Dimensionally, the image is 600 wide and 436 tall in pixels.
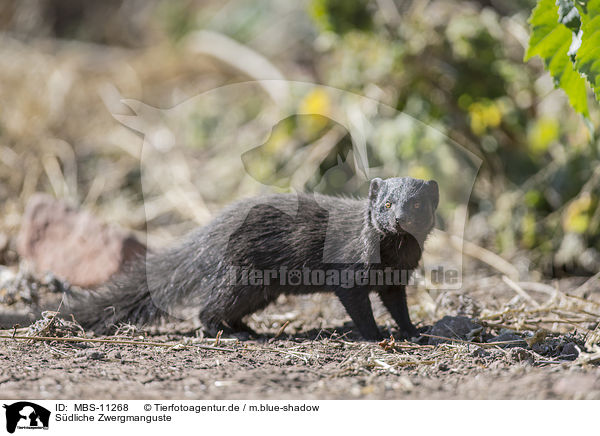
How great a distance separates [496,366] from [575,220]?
310 cm

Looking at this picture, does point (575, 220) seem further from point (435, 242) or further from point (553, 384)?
point (553, 384)

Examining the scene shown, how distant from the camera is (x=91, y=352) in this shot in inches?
147

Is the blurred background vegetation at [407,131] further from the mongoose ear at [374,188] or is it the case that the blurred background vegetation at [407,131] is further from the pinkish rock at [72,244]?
the mongoose ear at [374,188]

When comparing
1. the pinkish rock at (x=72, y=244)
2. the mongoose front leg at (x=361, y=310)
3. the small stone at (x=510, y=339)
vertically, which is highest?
the pinkish rock at (x=72, y=244)

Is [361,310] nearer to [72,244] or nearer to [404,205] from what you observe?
[404,205]

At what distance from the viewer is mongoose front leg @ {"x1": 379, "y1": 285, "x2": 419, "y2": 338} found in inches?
169

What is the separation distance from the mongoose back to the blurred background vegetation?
2211 mm

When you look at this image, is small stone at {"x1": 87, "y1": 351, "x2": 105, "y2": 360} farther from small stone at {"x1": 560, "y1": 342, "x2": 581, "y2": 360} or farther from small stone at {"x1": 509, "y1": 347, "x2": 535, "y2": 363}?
small stone at {"x1": 560, "y1": 342, "x2": 581, "y2": 360}

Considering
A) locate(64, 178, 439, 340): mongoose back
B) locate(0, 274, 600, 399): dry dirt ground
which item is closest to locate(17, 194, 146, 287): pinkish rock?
locate(64, 178, 439, 340): mongoose back
